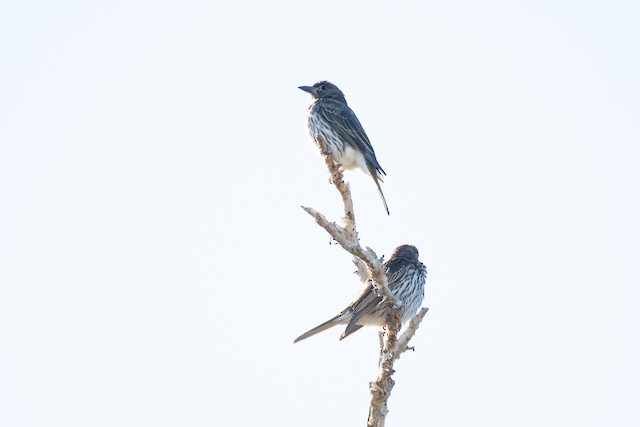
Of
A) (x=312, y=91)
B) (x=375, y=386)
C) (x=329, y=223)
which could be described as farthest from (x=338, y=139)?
(x=375, y=386)

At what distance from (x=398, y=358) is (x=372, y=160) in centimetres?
441

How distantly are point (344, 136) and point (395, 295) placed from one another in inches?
88.2

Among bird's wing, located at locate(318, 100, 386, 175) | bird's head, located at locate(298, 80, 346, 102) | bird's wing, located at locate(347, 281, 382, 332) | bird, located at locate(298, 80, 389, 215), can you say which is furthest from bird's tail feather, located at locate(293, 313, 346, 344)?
bird's head, located at locate(298, 80, 346, 102)

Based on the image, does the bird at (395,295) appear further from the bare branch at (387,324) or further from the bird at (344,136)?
the bare branch at (387,324)

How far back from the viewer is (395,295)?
10469mm

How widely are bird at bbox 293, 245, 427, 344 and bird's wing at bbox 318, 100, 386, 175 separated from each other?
115 cm

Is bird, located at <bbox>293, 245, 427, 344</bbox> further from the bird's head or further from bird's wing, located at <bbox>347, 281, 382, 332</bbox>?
the bird's head

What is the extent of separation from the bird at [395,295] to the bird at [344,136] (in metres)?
0.72

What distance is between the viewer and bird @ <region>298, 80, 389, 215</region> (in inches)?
456

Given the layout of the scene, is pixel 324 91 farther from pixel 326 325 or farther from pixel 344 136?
pixel 326 325

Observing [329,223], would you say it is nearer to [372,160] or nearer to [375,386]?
[375,386]

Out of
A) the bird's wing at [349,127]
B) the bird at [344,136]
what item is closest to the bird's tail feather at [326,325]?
the bird at [344,136]

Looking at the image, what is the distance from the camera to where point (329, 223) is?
25.6 ft

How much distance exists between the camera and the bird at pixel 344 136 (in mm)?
11594
